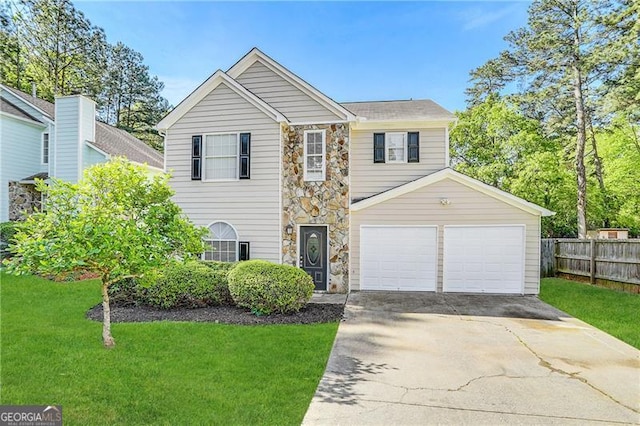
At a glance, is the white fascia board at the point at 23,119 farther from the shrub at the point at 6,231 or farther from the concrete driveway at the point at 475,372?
the concrete driveway at the point at 475,372

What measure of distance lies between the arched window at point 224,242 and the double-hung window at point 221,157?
1597 mm

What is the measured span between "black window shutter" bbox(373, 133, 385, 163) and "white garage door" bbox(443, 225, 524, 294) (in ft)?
10.7

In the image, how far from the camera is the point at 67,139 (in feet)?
49.7

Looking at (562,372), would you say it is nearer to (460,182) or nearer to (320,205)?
(460,182)

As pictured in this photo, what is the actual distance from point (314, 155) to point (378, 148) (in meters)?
2.44

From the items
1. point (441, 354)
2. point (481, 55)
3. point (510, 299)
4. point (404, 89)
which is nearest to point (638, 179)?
point (481, 55)

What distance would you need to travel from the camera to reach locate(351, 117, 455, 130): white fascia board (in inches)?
486

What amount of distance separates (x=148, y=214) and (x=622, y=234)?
16.8 m

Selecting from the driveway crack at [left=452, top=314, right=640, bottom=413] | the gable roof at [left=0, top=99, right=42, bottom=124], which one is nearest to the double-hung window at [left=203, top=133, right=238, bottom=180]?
the driveway crack at [left=452, top=314, right=640, bottom=413]

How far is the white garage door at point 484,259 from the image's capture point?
1111 cm

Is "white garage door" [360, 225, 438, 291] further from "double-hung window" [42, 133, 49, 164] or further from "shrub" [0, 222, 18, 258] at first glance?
"double-hung window" [42, 133, 49, 164]

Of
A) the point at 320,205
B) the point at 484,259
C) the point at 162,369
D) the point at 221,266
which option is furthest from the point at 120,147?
the point at 484,259

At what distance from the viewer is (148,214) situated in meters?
6.29

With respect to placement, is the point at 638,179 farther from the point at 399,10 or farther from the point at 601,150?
the point at 399,10
